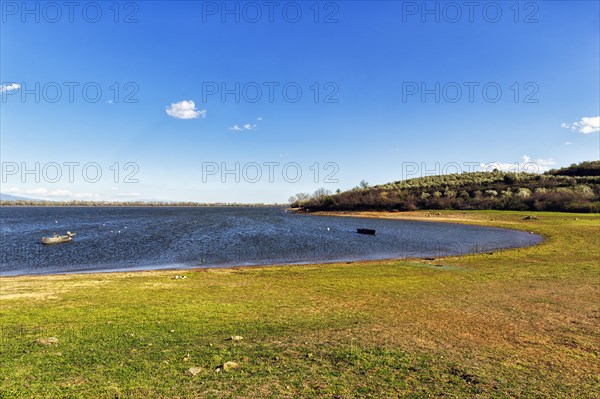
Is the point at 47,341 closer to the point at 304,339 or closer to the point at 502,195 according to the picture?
the point at 304,339

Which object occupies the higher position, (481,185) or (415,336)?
(481,185)

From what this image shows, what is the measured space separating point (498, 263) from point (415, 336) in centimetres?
1781

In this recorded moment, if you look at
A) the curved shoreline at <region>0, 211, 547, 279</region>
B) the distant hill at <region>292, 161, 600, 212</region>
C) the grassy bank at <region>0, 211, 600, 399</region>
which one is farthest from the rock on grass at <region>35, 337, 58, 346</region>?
the distant hill at <region>292, 161, 600, 212</region>

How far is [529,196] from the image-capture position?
94.4 meters

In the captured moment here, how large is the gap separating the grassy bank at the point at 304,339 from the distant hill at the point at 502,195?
82632mm

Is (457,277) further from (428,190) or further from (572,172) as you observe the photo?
(572,172)

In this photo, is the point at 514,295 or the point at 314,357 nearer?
the point at 314,357

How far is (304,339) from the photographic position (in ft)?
29.5

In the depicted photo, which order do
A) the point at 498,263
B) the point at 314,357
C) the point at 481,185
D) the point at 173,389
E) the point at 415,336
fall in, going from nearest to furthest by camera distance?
the point at 173,389 → the point at 314,357 → the point at 415,336 → the point at 498,263 → the point at 481,185

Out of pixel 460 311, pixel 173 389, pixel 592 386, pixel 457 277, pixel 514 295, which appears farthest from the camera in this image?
pixel 457 277

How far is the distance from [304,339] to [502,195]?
11218cm

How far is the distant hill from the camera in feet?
281

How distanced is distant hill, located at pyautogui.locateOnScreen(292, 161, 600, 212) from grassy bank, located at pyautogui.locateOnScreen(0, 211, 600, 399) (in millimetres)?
82632

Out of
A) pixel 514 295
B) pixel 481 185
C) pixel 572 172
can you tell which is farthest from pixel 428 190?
pixel 514 295
